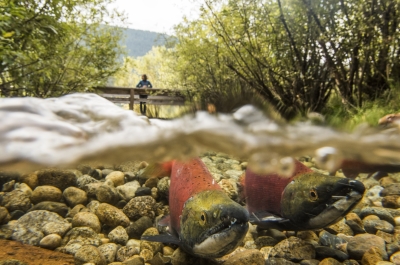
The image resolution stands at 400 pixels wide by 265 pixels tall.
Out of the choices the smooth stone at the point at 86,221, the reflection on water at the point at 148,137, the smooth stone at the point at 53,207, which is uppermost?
the reflection on water at the point at 148,137

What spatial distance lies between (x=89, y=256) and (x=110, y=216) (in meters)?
0.67

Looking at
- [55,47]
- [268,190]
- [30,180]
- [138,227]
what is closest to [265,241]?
[268,190]

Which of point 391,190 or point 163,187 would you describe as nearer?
point 163,187

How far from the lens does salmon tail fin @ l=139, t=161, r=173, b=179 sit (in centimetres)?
396

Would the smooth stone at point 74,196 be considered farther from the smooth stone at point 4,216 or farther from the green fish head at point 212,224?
the green fish head at point 212,224

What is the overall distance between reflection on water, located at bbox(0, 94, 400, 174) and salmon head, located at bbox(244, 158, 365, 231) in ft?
1.15

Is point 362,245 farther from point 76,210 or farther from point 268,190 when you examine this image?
point 76,210

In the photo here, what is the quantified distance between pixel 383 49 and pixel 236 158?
5.44 meters

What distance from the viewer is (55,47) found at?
19.9 feet

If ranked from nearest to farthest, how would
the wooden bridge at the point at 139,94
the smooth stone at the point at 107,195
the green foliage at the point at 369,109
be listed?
1. the smooth stone at the point at 107,195
2. the green foliage at the point at 369,109
3. the wooden bridge at the point at 139,94

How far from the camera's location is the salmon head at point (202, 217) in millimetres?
2406

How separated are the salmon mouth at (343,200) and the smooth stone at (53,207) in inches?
119

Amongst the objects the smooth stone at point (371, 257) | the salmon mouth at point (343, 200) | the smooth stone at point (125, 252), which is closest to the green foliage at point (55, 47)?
the smooth stone at point (125, 252)

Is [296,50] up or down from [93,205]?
up
